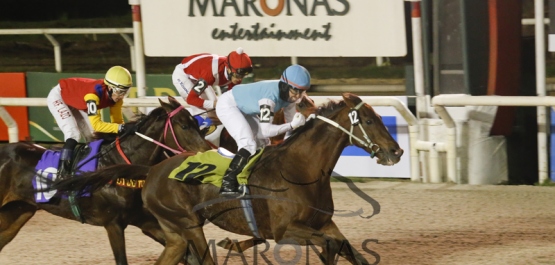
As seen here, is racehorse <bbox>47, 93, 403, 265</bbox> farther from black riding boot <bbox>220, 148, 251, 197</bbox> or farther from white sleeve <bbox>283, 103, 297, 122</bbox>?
white sleeve <bbox>283, 103, 297, 122</bbox>

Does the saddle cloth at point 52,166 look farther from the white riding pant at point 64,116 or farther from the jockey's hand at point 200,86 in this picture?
the jockey's hand at point 200,86

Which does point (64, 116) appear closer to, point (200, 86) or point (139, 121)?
point (139, 121)

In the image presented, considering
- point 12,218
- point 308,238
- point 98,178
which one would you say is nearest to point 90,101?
point 98,178

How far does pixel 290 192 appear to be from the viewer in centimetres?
542

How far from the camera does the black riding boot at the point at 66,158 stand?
6.23 meters

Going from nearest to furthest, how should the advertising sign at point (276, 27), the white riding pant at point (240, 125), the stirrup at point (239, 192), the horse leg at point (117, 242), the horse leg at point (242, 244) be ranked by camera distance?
1. the stirrup at point (239, 192)
2. the white riding pant at point (240, 125)
3. the horse leg at point (117, 242)
4. the horse leg at point (242, 244)
5. the advertising sign at point (276, 27)

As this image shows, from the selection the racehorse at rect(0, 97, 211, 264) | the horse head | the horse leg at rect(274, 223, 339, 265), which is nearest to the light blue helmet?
the horse head

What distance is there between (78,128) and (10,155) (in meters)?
0.52

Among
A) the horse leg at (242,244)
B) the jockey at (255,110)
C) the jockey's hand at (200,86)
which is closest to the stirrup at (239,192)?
the jockey at (255,110)

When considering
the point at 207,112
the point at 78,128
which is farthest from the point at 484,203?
the point at 78,128

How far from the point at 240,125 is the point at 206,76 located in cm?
179

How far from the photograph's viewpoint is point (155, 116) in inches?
251

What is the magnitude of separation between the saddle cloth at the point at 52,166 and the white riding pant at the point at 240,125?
94 centimetres

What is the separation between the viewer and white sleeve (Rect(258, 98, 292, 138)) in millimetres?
5566
